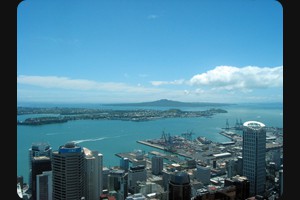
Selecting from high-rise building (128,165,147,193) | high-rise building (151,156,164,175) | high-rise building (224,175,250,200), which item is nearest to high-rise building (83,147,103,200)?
high-rise building (128,165,147,193)

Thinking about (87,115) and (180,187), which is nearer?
(180,187)

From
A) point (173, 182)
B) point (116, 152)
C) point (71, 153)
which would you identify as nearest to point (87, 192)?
point (71, 153)

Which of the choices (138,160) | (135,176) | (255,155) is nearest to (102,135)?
(138,160)

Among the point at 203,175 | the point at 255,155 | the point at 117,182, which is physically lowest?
the point at 203,175

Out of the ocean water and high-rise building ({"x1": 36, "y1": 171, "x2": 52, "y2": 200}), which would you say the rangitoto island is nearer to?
the ocean water

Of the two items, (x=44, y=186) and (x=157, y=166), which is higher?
(x=44, y=186)

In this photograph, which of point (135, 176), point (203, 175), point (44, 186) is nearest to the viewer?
point (44, 186)

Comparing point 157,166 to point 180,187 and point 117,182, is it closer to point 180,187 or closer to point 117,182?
point 117,182
